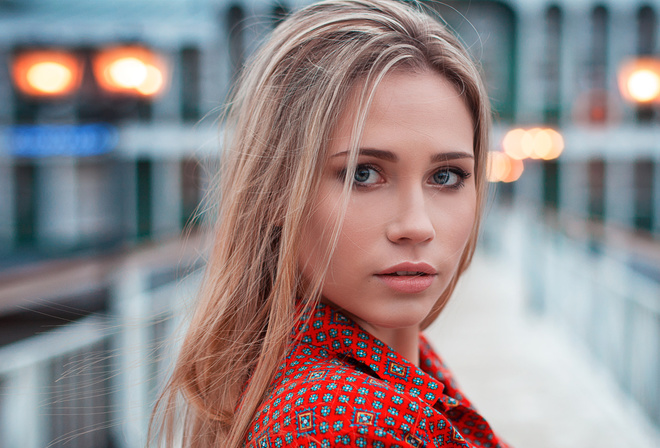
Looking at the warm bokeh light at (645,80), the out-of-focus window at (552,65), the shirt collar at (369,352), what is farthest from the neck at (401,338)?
the out-of-focus window at (552,65)

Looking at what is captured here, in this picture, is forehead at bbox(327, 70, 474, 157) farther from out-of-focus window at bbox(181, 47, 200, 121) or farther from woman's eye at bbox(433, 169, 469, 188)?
out-of-focus window at bbox(181, 47, 200, 121)

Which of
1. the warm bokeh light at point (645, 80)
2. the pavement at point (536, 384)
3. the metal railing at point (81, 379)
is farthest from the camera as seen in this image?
the warm bokeh light at point (645, 80)

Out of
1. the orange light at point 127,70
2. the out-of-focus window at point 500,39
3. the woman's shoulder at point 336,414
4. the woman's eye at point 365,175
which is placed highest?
the out-of-focus window at point 500,39

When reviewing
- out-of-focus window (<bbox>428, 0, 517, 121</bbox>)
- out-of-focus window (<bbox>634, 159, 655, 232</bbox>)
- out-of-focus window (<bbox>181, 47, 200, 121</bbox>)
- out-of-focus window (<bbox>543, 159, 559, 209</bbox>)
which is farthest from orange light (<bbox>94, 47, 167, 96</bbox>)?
out-of-focus window (<bbox>634, 159, 655, 232</bbox>)

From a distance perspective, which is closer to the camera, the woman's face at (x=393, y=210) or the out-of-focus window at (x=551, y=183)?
the woman's face at (x=393, y=210)

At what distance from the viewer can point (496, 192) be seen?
5.98 meters

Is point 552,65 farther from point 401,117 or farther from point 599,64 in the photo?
point 401,117

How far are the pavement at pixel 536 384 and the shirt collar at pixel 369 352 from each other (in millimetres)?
1845

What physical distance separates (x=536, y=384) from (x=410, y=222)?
218 inches

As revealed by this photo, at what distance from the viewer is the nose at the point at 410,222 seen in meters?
1.03

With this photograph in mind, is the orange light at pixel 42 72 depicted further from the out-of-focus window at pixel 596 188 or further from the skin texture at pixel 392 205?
the out-of-focus window at pixel 596 188

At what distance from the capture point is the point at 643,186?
21.1 meters

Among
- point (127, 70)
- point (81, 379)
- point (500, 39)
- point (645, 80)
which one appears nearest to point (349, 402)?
point (81, 379)

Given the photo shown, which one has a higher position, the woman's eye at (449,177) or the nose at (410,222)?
the woman's eye at (449,177)
